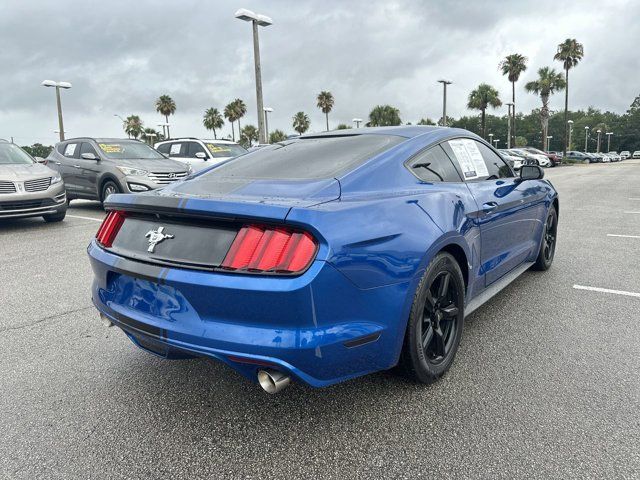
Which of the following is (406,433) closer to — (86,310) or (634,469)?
(634,469)

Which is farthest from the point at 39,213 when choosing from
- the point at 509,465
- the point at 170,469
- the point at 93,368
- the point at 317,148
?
the point at 509,465

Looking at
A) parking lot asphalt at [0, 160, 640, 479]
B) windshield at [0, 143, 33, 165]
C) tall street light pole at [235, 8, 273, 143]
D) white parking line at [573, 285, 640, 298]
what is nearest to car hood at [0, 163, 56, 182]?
windshield at [0, 143, 33, 165]

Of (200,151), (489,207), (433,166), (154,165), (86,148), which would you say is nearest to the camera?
(433,166)

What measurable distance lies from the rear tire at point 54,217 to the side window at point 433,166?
302 inches

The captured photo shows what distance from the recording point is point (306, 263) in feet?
6.41

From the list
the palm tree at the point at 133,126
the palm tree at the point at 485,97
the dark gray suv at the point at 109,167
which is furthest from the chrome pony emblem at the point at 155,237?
the palm tree at the point at 133,126

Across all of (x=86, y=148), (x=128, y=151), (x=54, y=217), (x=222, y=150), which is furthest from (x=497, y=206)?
(x=222, y=150)

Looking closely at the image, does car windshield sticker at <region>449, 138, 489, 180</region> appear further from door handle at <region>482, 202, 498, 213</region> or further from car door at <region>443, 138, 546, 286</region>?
door handle at <region>482, 202, 498, 213</region>

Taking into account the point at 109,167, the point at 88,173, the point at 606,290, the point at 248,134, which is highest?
the point at 248,134

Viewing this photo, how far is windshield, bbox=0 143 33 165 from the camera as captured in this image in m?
8.70

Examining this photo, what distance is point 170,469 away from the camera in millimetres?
2037

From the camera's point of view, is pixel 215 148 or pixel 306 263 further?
pixel 215 148

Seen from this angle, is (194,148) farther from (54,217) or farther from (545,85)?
(545,85)

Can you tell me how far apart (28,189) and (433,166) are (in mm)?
7426
